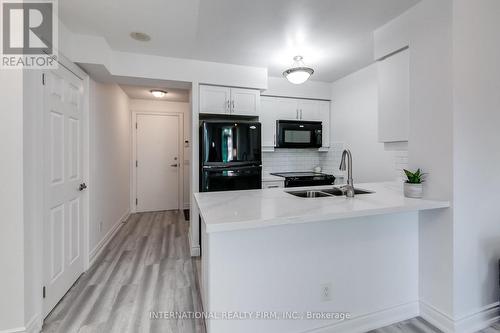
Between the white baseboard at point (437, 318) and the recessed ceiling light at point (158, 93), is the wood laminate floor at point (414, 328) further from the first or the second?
the recessed ceiling light at point (158, 93)

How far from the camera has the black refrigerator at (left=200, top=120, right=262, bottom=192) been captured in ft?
9.41

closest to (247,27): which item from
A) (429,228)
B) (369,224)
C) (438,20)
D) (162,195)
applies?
(438,20)

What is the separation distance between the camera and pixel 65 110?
6.98ft

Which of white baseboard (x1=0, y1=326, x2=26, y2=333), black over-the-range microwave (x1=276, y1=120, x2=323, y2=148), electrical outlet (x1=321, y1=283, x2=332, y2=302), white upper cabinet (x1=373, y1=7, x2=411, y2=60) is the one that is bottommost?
white baseboard (x1=0, y1=326, x2=26, y2=333)

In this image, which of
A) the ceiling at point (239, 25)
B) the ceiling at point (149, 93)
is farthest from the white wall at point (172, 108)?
the ceiling at point (239, 25)

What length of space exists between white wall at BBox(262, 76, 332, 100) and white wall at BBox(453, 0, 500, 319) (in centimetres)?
234

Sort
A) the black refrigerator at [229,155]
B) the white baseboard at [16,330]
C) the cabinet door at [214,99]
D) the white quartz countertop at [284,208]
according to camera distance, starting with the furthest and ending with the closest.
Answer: the cabinet door at [214,99]
the black refrigerator at [229,155]
the white baseboard at [16,330]
the white quartz countertop at [284,208]

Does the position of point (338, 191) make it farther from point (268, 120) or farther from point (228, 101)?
point (268, 120)

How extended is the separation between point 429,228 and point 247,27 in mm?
2287

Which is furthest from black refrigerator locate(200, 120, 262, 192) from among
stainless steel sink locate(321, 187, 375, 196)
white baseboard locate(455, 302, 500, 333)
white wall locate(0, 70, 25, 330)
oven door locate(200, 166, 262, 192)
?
white baseboard locate(455, 302, 500, 333)

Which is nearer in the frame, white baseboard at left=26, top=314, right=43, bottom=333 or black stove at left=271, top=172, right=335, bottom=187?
white baseboard at left=26, top=314, right=43, bottom=333

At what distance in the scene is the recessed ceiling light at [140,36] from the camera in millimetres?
2310

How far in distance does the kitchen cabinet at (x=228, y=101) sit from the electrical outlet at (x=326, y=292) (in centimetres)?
231

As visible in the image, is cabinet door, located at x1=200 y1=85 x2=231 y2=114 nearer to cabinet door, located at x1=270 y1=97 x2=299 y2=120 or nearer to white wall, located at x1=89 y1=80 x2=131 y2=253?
cabinet door, located at x1=270 y1=97 x2=299 y2=120
